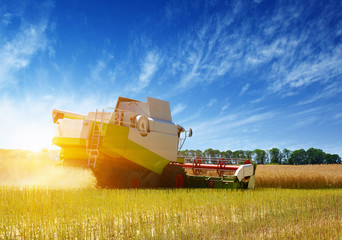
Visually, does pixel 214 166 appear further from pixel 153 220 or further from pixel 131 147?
pixel 153 220

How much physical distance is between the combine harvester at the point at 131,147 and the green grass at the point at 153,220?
2313 millimetres

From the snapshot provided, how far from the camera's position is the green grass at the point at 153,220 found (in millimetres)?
4445

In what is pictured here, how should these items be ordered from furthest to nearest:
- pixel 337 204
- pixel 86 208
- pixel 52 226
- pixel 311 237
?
pixel 337 204, pixel 86 208, pixel 52 226, pixel 311 237

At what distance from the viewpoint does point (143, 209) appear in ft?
20.1

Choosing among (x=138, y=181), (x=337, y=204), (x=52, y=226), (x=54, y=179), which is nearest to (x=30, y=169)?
(x=54, y=179)

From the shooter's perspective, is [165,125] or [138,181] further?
[165,125]

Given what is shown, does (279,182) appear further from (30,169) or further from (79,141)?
(30,169)

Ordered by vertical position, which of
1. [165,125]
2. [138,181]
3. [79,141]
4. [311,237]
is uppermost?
[165,125]

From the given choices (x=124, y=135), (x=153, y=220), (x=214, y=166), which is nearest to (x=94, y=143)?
(x=124, y=135)

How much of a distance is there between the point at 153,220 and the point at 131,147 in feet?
17.0

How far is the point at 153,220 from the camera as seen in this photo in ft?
16.9

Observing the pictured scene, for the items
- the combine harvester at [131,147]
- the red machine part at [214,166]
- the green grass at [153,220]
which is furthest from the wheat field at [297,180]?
the green grass at [153,220]

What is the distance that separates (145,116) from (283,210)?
5676mm

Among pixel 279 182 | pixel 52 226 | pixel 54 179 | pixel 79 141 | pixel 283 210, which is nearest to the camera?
pixel 52 226
